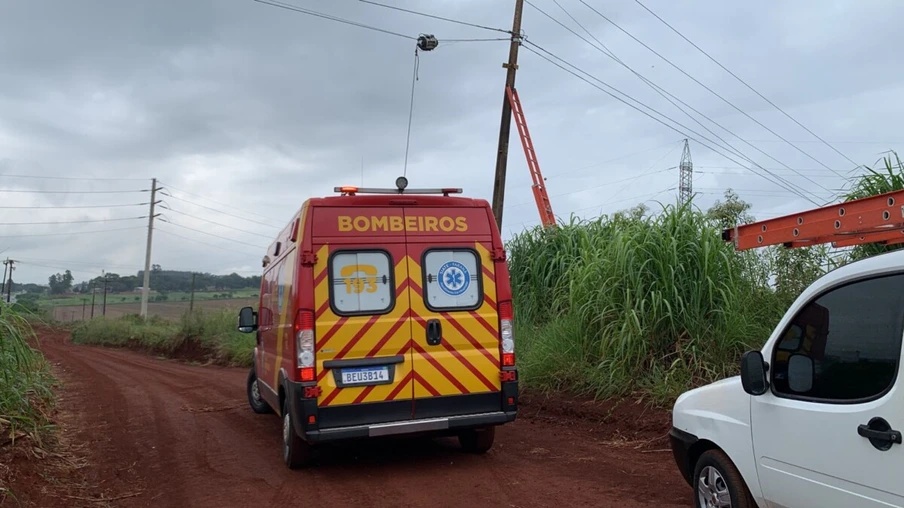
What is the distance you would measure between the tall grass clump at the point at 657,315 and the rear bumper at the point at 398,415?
234cm

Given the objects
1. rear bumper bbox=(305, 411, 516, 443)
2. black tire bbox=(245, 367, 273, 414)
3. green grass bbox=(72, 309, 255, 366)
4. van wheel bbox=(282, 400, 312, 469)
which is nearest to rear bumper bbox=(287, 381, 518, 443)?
rear bumper bbox=(305, 411, 516, 443)

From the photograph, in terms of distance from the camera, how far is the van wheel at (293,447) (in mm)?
6575

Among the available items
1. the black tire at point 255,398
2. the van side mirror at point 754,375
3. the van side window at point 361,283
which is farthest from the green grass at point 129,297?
the van side mirror at point 754,375

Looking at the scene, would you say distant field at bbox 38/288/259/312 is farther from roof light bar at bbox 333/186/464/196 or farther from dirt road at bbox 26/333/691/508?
roof light bar at bbox 333/186/464/196

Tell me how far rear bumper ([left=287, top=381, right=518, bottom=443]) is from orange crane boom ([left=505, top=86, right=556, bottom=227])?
962 cm

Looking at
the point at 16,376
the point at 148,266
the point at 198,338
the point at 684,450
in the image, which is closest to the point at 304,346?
the point at 16,376

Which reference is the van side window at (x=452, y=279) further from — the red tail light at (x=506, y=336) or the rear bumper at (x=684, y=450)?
the rear bumper at (x=684, y=450)

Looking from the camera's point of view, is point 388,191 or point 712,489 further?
point 388,191

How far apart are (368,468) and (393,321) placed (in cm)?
152

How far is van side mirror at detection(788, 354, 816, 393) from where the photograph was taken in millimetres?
3701

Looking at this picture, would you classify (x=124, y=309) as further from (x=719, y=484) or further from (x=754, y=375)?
(x=754, y=375)

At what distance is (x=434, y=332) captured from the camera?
6.58 m

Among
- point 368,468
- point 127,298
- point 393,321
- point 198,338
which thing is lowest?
point 368,468

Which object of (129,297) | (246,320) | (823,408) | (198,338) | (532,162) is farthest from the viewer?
(129,297)
